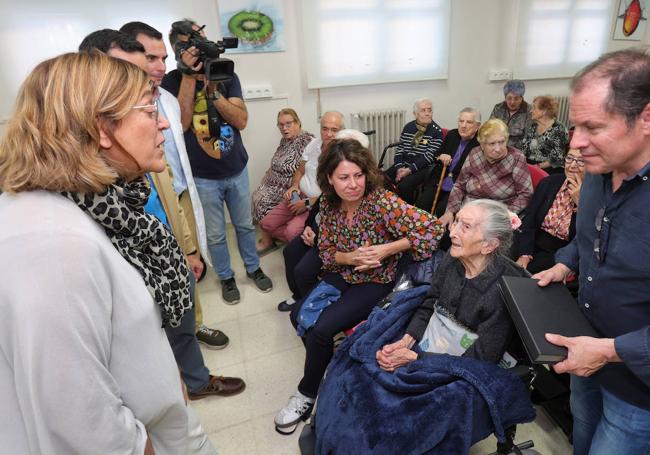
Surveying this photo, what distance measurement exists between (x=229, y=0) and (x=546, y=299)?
362 cm

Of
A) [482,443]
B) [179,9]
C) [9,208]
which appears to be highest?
[179,9]

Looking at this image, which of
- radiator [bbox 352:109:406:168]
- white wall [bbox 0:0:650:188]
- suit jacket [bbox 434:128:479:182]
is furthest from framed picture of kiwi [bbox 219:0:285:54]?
suit jacket [bbox 434:128:479:182]

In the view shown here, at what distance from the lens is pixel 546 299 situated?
1.19 m

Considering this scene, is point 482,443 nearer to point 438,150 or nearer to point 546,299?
point 546,299

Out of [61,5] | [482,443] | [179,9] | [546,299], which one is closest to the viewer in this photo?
[546,299]

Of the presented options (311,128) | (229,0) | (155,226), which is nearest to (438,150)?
(311,128)

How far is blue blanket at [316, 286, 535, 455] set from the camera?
1.23 m

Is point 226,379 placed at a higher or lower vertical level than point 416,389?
lower

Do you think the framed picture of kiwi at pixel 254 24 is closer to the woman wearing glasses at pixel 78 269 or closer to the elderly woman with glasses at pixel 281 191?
the elderly woman with glasses at pixel 281 191

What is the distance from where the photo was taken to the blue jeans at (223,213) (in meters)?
2.58

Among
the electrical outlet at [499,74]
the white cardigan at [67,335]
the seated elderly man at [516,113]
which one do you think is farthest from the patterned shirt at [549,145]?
the white cardigan at [67,335]

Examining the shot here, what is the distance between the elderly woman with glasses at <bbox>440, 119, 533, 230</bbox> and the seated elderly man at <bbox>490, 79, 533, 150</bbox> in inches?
60.2

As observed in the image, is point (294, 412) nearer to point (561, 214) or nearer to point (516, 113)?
point (561, 214)

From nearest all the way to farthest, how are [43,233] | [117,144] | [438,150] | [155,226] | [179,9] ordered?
[43,233] < [117,144] < [155,226] < [179,9] < [438,150]
